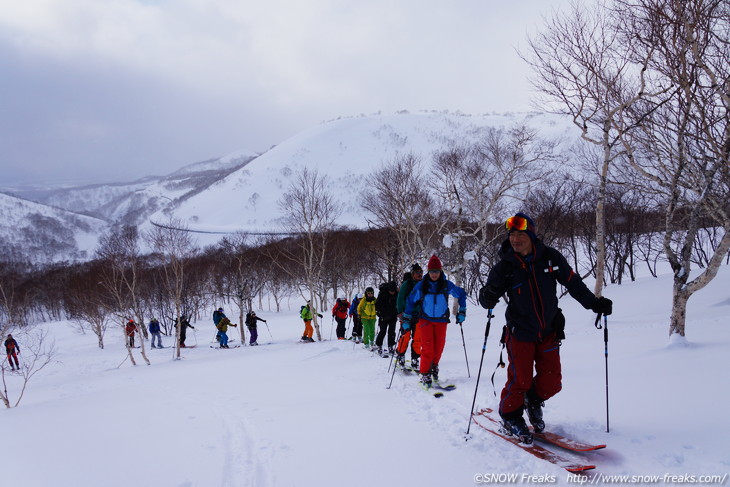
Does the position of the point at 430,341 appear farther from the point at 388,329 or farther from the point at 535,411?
the point at 388,329

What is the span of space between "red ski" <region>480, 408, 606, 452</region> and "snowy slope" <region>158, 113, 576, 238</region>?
80.2 m

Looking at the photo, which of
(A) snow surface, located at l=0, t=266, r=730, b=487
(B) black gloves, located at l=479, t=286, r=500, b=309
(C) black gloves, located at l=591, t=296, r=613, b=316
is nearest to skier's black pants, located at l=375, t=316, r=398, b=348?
(A) snow surface, located at l=0, t=266, r=730, b=487

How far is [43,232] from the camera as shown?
123 meters

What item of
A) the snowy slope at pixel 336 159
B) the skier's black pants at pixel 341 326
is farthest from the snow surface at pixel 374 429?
the snowy slope at pixel 336 159

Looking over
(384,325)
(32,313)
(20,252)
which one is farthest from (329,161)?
(384,325)

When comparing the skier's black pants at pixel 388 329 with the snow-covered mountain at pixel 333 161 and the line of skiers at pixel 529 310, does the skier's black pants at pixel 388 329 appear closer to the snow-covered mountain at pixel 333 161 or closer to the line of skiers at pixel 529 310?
the line of skiers at pixel 529 310

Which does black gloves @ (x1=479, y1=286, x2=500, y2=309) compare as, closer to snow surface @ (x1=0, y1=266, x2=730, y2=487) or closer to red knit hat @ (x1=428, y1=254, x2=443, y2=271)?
snow surface @ (x1=0, y1=266, x2=730, y2=487)

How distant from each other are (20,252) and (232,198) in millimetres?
54008

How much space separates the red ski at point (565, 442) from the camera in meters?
3.24

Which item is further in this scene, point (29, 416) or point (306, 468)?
point (29, 416)

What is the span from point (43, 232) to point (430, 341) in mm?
158965

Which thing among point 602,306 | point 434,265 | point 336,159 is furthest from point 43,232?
point 602,306

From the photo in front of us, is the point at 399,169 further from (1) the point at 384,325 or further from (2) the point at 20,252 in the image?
(2) the point at 20,252

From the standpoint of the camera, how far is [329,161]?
113 m
